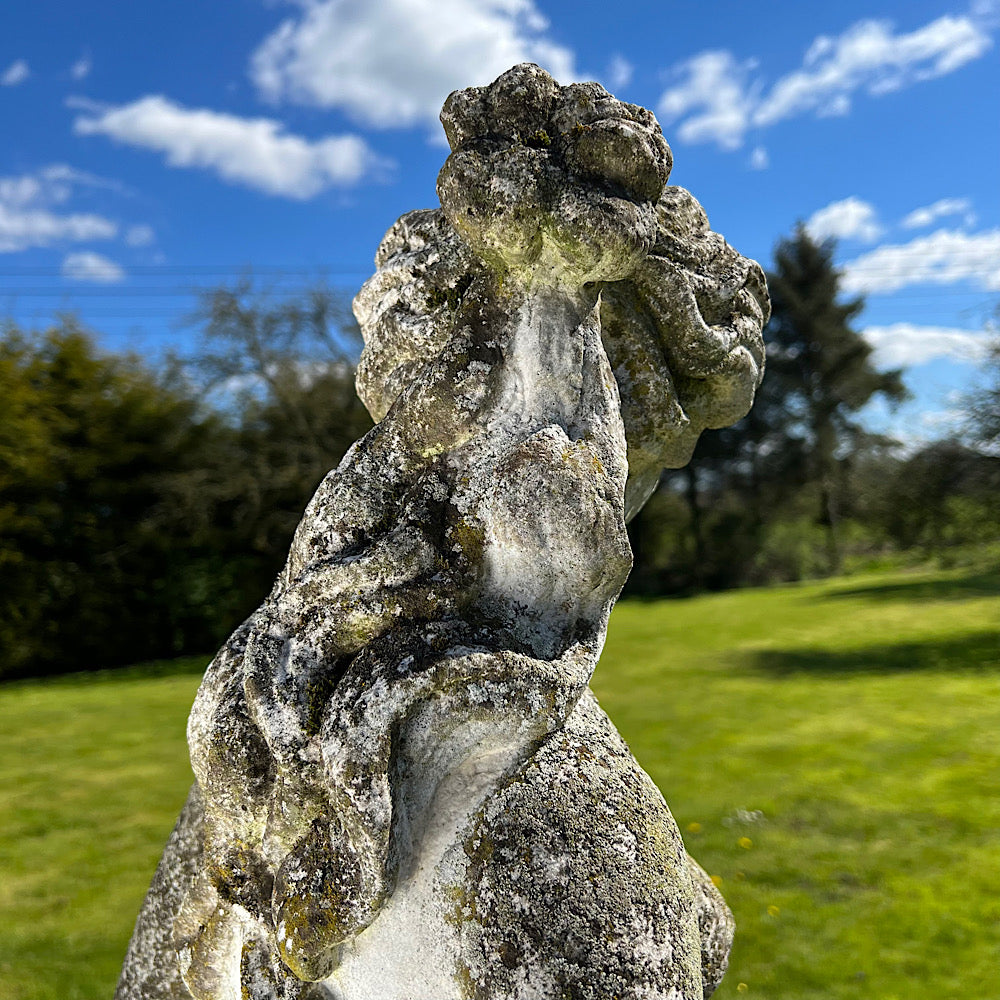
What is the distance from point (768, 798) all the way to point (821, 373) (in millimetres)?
22296

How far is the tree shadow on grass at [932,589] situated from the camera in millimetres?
20398

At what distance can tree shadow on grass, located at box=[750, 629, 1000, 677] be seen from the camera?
44.4 ft

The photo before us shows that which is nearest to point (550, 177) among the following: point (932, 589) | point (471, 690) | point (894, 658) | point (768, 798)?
point (471, 690)

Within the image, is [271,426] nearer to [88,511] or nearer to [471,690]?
[88,511]

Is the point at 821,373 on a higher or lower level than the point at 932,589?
higher

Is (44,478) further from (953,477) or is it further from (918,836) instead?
(953,477)

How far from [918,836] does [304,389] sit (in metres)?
14.4

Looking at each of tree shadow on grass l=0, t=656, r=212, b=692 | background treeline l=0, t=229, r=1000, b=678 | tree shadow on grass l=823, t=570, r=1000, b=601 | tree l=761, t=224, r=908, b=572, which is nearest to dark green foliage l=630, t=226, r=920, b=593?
tree l=761, t=224, r=908, b=572

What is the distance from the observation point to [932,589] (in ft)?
70.8

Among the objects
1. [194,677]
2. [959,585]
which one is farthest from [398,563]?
[959,585]

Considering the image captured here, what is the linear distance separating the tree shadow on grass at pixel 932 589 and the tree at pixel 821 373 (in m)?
4.80

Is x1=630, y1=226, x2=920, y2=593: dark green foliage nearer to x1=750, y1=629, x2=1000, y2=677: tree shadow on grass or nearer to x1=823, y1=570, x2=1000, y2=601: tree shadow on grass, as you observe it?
x1=823, y1=570, x2=1000, y2=601: tree shadow on grass

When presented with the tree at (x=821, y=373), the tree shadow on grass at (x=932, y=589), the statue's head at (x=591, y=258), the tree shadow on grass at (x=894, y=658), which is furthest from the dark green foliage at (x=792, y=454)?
the statue's head at (x=591, y=258)

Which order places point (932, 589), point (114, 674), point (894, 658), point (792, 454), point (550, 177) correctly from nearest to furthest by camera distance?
point (550, 177) → point (894, 658) → point (114, 674) → point (932, 589) → point (792, 454)
